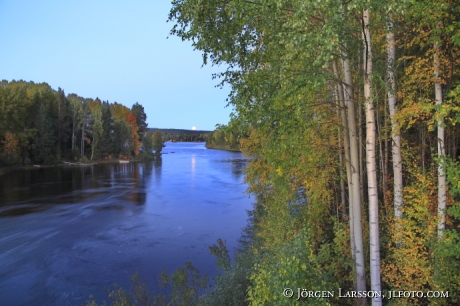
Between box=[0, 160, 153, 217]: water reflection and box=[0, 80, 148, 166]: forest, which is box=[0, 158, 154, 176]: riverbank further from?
box=[0, 160, 153, 217]: water reflection

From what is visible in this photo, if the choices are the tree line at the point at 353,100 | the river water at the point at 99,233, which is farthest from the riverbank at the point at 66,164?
the tree line at the point at 353,100

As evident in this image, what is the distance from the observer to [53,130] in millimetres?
54969

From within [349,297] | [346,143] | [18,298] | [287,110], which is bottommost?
[18,298]

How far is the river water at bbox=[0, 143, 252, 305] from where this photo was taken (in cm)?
1298

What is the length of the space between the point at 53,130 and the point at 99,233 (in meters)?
42.8

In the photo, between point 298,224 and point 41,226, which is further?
point 41,226

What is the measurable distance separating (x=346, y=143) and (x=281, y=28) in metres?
3.35

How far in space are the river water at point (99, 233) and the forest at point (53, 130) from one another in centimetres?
1866

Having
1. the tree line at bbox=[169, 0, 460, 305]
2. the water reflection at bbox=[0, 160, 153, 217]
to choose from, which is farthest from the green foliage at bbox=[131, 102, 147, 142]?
the tree line at bbox=[169, 0, 460, 305]

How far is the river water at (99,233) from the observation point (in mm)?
12984

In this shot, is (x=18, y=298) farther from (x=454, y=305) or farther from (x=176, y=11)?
(x=454, y=305)

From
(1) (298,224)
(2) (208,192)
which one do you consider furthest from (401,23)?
(2) (208,192)

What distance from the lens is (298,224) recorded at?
1155 cm

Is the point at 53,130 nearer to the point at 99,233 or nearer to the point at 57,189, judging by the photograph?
the point at 57,189
